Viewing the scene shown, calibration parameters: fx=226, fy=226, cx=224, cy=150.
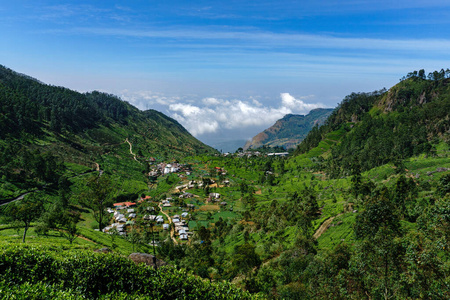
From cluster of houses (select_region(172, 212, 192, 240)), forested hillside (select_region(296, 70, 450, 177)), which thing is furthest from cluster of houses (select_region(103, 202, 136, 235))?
forested hillside (select_region(296, 70, 450, 177))

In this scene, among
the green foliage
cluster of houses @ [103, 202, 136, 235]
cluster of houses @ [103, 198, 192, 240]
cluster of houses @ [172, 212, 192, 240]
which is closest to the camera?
the green foliage

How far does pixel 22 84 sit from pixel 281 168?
756ft

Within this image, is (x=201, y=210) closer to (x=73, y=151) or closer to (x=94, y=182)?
(x=94, y=182)

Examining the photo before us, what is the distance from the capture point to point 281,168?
15038cm

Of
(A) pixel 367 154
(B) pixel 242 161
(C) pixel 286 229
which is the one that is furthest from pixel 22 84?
(A) pixel 367 154

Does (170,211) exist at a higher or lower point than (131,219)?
higher

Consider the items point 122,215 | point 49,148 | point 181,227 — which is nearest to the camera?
point 181,227

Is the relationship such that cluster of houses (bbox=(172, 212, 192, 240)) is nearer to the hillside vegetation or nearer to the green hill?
the hillside vegetation

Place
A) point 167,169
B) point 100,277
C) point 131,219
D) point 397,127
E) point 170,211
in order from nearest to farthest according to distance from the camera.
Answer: point 100,277, point 131,219, point 170,211, point 397,127, point 167,169

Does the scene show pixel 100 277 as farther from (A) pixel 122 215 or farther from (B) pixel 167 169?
(B) pixel 167 169

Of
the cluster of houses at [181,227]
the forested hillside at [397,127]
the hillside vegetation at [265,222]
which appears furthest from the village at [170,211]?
the forested hillside at [397,127]

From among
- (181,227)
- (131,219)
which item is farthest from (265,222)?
(131,219)

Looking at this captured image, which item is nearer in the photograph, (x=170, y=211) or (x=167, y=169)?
(x=170, y=211)

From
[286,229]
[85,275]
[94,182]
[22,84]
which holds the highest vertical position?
[22,84]
